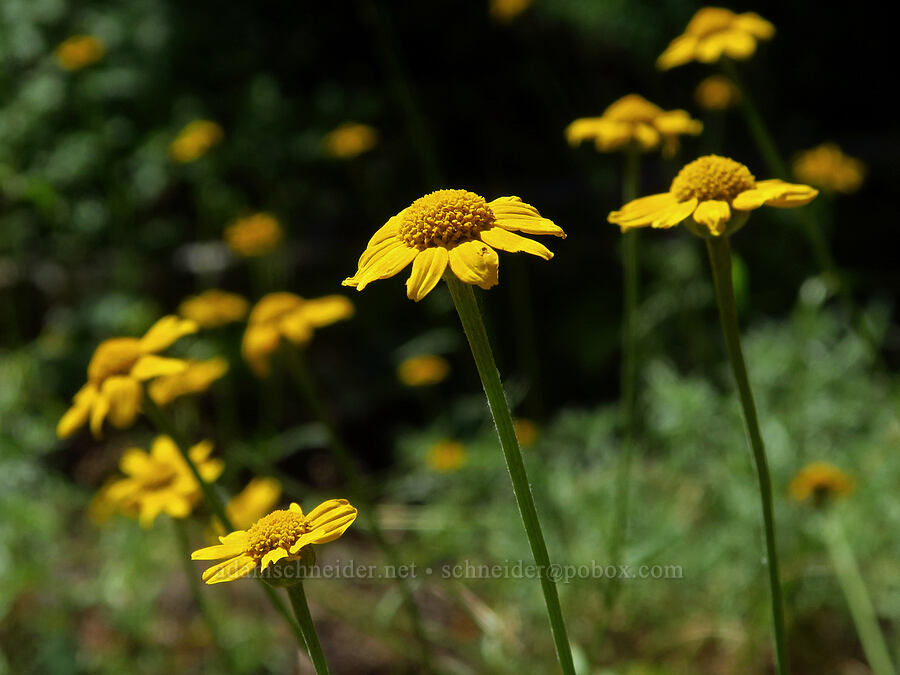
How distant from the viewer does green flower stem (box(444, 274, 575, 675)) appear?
0.76 metres

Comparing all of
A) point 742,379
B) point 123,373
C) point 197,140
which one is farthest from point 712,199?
point 197,140

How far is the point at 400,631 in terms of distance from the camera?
2.20m

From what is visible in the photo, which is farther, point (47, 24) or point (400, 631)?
point (47, 24)

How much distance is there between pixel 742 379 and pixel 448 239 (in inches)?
13.4

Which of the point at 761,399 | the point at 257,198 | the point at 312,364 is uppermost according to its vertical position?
the point at 257,198

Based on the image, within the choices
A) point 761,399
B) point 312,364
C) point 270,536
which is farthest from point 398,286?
point 270,536

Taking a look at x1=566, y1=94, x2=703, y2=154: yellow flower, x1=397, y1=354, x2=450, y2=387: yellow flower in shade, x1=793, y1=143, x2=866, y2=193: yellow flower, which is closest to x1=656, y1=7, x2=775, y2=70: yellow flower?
x1=566, y1=94, x2=703, y2=154: yellow flower

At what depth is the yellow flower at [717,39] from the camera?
4.77 feet

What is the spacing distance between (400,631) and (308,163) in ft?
8.38

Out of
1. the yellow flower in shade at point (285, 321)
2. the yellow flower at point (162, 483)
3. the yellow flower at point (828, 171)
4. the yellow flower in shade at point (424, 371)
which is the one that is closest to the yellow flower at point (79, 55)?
the yellow flower in shade at point (424, 371)

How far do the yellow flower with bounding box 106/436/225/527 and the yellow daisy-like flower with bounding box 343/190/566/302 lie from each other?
596 millimetres

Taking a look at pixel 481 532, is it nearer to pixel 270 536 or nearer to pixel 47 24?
pixel 270 536

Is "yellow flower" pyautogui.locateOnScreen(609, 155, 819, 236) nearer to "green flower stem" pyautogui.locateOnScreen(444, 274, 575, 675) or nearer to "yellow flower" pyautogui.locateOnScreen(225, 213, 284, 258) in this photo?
"green flower stem" pyautogui.locateOnScreen(444, 274, 575, 675)

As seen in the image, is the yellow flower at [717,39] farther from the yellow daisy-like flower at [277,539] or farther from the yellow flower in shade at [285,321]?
the yellow daisy-like flower at [277,539]
